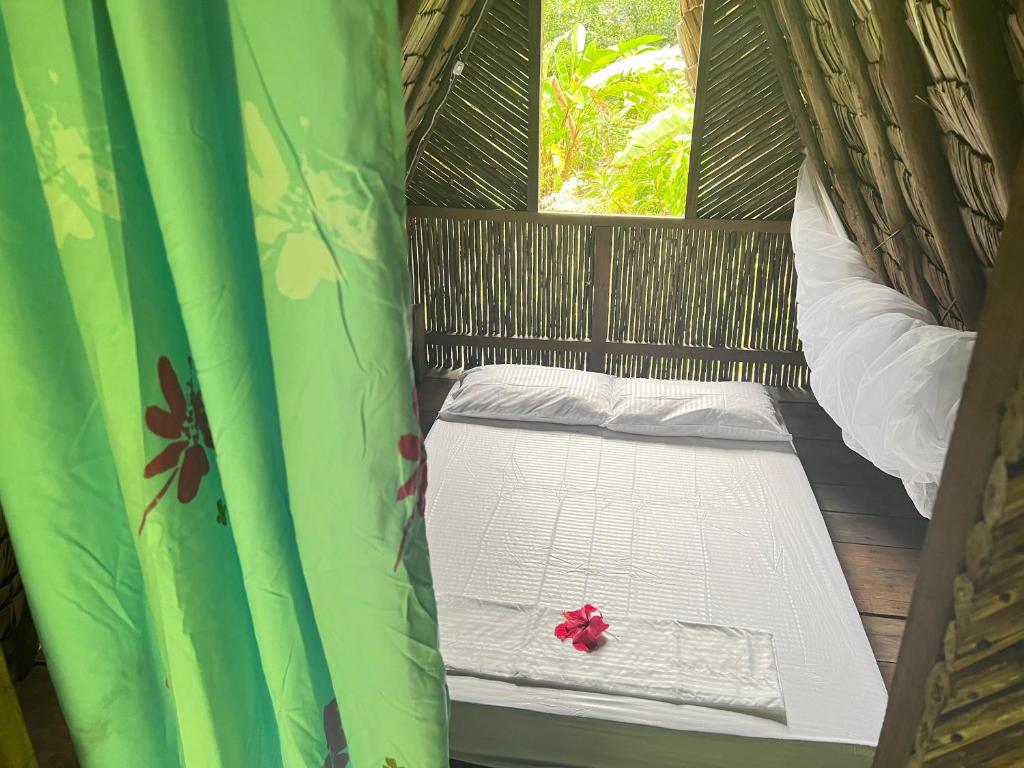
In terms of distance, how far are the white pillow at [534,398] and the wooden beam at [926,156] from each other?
1481mm

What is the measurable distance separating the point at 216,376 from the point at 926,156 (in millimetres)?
1447

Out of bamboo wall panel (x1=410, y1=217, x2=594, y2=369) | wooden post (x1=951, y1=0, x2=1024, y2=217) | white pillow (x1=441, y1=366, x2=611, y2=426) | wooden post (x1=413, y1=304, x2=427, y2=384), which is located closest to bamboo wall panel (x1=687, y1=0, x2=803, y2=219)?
bamboo wall panel (x1=410, y1=217, x2=594, y2=369)

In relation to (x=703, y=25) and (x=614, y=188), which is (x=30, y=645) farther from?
(x=614, y=188)

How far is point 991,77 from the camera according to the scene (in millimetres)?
1095

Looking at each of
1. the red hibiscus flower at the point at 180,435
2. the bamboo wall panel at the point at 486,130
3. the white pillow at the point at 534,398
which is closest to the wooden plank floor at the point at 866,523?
the white pillow at the point at 534,398

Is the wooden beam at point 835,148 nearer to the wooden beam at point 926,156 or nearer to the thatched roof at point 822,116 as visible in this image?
the thatched roof at point 822,116

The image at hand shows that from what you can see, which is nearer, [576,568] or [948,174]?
[948,174]

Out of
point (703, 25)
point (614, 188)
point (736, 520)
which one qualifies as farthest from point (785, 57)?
point (614, 188)

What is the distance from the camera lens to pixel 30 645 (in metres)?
0.87

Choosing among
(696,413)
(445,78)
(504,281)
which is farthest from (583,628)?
(445,78)

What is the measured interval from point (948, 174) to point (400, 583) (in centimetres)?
Result: 145

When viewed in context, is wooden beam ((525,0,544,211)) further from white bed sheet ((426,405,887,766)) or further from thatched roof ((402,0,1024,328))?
white bed sheet ((426,405,887,766))

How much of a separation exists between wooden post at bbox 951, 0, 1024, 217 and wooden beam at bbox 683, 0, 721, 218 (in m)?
2.06

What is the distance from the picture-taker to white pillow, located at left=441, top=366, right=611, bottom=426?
9.97ft
